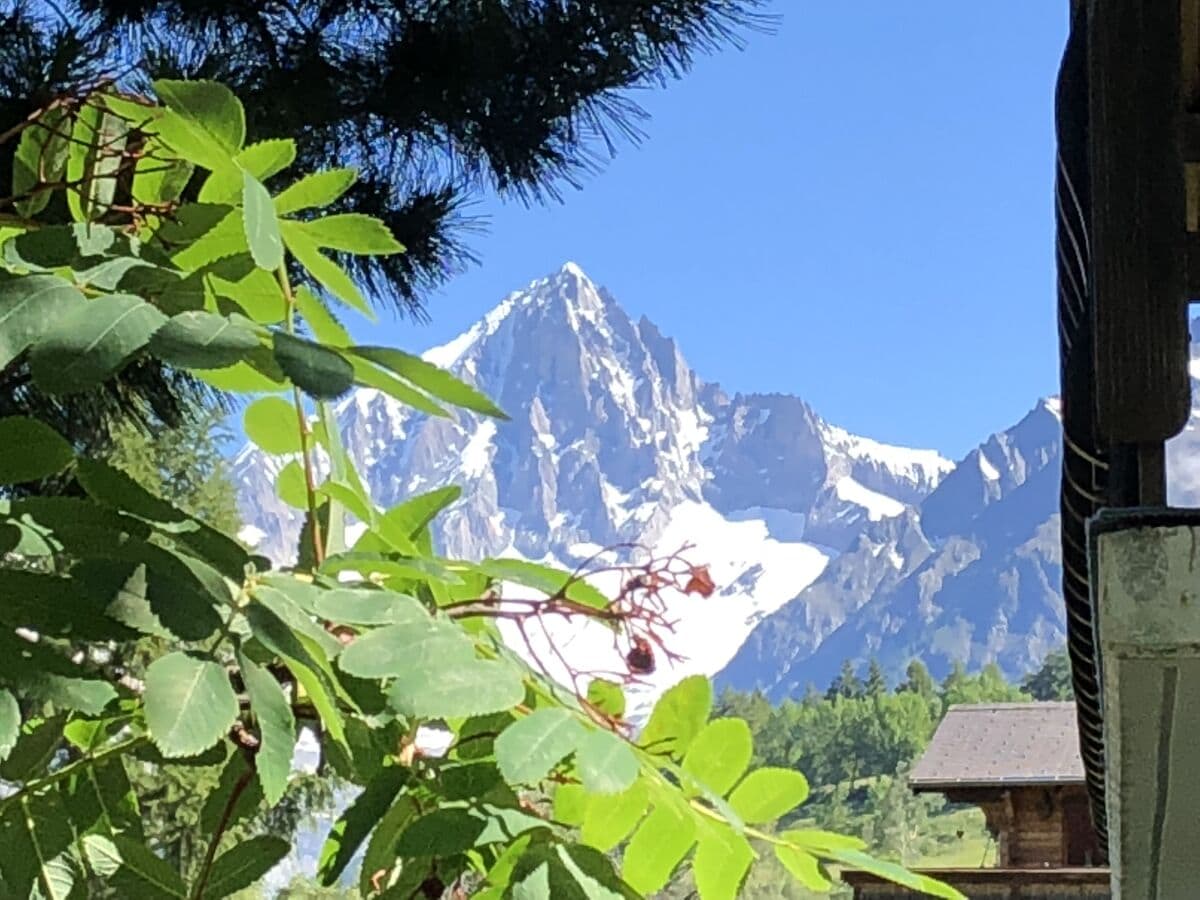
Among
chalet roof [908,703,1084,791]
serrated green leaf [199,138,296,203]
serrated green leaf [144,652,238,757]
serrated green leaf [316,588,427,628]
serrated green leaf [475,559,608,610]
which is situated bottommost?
serrated green leaf [144,652,238,757]

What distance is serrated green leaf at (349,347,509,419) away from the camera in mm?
411

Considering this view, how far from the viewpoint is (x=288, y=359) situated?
0.39 metres

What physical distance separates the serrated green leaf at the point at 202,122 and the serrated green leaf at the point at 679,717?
263 mm

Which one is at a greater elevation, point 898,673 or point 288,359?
point 898,673

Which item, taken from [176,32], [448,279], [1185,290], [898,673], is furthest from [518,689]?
[898,673]

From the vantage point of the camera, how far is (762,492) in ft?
295

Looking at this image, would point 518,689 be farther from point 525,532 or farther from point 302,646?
point 525,532

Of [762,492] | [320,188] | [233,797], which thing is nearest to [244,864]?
[233,797]

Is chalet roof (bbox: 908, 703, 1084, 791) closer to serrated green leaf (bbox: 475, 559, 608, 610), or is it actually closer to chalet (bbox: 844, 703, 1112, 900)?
chalet (bbox: 844, 703, 1112, 900)

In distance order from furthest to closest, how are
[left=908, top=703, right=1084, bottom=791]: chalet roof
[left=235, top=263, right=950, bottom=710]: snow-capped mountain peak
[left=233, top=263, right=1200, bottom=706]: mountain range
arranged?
[left=235, top=263, right=950, bottom=710]: snow-capped mountain peak
[left=233, top=263, right=1200, bottom=706]: mountain range
[left=908, top=703, right=1084, bottom=791]: chalet roof

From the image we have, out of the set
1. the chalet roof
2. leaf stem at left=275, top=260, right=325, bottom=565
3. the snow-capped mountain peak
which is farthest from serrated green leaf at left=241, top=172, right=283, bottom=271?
the snow-capped mountain peak

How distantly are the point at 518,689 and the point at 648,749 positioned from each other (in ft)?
0.45

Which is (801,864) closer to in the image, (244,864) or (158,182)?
(244,864)

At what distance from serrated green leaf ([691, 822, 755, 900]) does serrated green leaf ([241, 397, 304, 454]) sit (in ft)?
0.70
